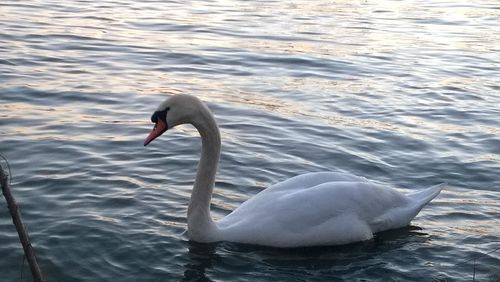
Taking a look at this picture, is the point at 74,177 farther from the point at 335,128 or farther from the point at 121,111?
the point at 335,128

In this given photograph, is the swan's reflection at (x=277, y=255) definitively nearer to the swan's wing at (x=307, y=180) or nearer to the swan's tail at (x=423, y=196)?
the swan's tail at (x=423, y=196)

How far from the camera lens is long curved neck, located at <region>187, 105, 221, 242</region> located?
763 centimetres

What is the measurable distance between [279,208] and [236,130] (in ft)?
12.8

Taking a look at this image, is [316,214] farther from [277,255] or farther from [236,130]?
[236,130]

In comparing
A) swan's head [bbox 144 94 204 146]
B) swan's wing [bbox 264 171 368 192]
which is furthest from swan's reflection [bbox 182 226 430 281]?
swan's head [bbox 144 94 204 146]

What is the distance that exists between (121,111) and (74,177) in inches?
113

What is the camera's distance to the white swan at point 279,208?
24.8 feet

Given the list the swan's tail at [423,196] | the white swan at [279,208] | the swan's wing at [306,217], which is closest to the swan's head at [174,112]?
the white swan at [279,208]

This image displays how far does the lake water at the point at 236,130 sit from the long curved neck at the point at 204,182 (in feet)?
0.46

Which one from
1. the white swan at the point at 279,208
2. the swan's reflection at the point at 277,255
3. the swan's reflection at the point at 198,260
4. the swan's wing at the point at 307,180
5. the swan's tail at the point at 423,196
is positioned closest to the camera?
the swan's reflection at the point at 198,260

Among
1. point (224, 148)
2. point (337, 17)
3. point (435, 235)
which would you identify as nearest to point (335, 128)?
point (224, 148)

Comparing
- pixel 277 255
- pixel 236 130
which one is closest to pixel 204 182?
pixel 277 255

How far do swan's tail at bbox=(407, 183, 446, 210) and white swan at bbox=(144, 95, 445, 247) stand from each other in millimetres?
398

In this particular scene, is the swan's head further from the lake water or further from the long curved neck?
the lake water
